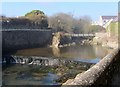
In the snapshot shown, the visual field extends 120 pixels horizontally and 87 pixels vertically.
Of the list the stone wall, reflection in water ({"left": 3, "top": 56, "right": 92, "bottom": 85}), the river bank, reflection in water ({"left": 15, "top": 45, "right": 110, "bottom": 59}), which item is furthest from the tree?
reflection in water ({"left": 3, "top": 56, "right": 92, "bottom": 85})

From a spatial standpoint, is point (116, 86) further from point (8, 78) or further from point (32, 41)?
point (32, 41)

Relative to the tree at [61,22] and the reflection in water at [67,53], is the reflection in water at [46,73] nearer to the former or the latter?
the reflection in water at [67,53]

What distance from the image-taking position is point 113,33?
5409cm

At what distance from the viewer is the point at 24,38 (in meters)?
49.2

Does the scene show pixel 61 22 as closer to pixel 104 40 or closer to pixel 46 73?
pixel 104 40

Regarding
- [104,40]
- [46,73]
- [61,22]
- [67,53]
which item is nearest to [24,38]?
[67,53]

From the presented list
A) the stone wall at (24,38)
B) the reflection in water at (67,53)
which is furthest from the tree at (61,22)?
the reflection in water at (67,53)

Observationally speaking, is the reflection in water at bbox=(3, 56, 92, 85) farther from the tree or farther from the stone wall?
the tree

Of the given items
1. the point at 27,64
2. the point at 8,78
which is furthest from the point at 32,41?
the point at 8,78

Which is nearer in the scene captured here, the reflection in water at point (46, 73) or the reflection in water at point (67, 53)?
the reflection in water at point (46, 73)

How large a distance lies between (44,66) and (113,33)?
29.6m

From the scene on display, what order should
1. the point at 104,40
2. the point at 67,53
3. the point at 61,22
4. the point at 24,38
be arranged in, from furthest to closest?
the point at 61,22 < the point at 104,40 < the point at 24,38 < the point at 67,53

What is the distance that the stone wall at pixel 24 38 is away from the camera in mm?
44281

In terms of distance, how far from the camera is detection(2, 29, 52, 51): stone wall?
44.3 meters
